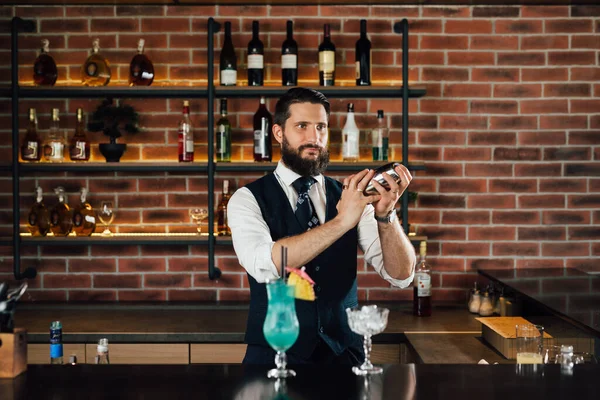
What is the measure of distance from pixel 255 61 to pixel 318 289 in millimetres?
1355

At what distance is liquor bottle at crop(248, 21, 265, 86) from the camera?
3.02m

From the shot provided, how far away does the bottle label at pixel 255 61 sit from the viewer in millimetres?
3012

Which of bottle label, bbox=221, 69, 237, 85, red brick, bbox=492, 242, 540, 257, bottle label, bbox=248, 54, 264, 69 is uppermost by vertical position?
bottle label, bbox=248, 54, 264, 69

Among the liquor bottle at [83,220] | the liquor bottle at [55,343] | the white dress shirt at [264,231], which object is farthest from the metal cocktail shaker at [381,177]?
the liquor bottle at [83,220]

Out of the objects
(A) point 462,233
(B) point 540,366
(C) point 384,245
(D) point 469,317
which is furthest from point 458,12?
(B) point 540,366

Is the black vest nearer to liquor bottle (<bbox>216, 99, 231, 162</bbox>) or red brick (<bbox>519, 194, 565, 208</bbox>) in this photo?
liquor bottle (<bbox>216, 99, 231, 162</bbox>)

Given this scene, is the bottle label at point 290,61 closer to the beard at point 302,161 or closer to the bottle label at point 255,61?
the bottle label at point 255,61

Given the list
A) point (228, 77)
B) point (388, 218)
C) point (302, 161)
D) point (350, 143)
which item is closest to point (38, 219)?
point (228, 77)

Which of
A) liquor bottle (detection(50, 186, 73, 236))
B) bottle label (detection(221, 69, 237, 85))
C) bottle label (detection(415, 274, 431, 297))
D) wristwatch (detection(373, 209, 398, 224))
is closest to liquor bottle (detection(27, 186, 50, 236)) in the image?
liquor bottle (detection(50, 186, 73, 236))

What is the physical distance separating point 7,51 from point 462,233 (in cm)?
223

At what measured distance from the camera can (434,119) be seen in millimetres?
3164

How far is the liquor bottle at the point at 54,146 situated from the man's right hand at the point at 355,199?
1704 millimetres

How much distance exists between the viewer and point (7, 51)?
3133 millimetres

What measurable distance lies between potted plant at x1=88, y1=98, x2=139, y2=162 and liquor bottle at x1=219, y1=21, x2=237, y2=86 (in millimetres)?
432
